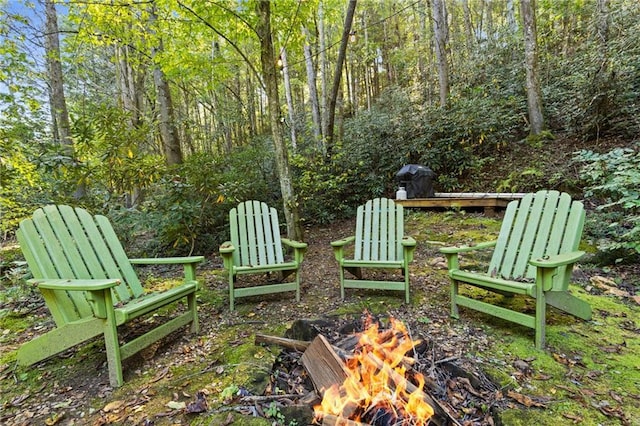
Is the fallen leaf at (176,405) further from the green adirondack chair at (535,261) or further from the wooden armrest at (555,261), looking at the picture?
the wooden armrest at (555,261)

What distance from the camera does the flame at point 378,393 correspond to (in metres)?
1.44

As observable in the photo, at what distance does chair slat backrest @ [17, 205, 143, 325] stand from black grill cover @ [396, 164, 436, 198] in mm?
5129

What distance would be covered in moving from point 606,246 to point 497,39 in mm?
9002

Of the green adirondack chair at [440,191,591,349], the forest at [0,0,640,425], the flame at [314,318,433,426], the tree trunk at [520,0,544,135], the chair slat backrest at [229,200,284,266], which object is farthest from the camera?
the tree trunk at [520,0,544,135]

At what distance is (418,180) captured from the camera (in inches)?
243

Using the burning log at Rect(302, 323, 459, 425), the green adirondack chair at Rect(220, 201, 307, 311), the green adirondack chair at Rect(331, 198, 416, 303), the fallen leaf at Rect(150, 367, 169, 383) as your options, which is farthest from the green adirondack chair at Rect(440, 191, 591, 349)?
the fallen leaf at Rect(150, 367, 169, 383)

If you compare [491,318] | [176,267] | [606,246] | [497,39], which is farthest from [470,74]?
[176,267]

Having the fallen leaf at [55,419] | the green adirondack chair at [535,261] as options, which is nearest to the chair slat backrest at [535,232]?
the green adirondack chair at [535,261]

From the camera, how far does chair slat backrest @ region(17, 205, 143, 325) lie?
1.98 m

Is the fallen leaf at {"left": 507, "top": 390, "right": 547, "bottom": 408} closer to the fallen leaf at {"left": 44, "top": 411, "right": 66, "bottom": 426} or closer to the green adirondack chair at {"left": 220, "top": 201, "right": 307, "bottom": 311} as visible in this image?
the green adirondack chair at {"left": 220, "top": 201, "right": 307, "bottom": 311}

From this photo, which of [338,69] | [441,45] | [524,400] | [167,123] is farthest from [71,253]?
[441,45]

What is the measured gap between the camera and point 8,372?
2.13m

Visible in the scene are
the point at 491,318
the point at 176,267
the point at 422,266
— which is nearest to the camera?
the point at 491,318

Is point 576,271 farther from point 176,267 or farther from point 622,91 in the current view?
point 176,267
